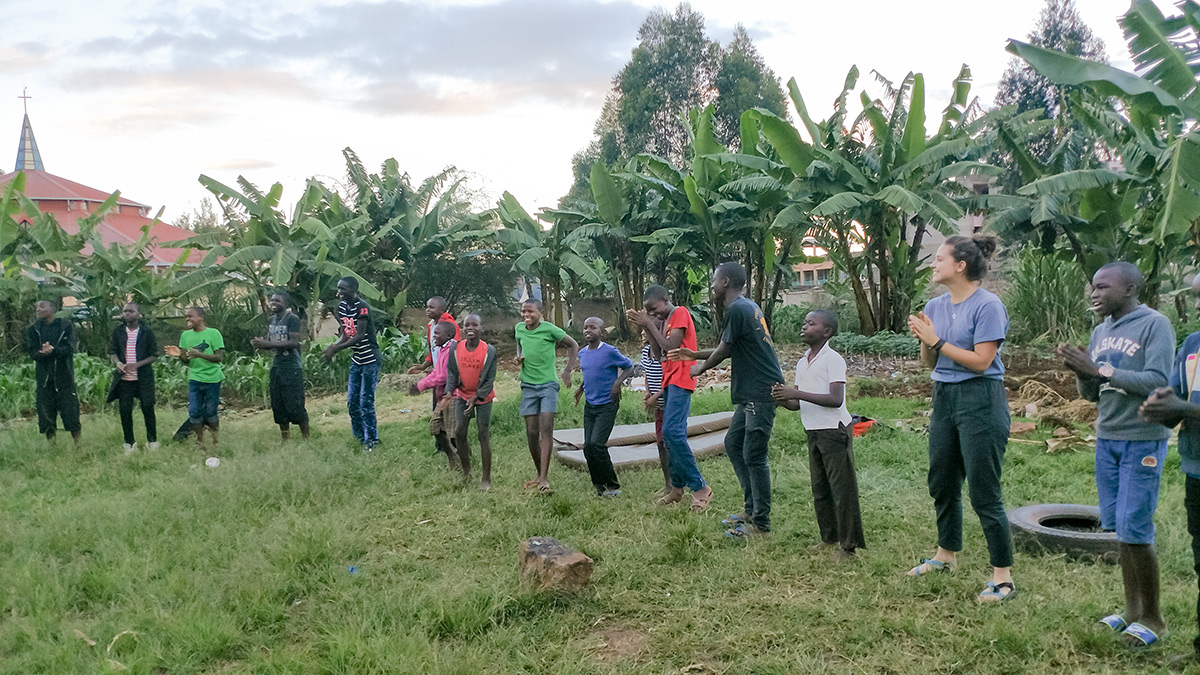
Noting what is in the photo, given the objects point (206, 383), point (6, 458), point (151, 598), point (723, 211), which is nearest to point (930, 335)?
point (151, 598)

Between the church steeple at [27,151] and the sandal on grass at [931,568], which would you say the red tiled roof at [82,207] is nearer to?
the church steeple at [27,151]

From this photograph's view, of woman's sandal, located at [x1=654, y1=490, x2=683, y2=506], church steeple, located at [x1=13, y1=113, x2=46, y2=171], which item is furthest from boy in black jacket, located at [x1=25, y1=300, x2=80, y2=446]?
church steeple, located at [x1=13, y1=113, x2=46, y2=171]

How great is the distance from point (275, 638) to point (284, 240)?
12.3 meters

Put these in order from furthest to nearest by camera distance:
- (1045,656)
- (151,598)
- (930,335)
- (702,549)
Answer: (702,549) → (151,598) → (930,335) → (1045,656)

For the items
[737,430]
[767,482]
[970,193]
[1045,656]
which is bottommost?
[1045,656]

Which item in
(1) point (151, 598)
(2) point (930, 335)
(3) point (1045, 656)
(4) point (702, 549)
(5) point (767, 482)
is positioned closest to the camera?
(3) point (1045, 656)

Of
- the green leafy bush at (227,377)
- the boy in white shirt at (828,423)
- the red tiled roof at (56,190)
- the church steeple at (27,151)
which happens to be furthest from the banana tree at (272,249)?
the church steeple at (27,151)

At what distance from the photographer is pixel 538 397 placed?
21.6ft

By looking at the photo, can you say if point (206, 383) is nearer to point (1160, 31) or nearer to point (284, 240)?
point (284, 240)

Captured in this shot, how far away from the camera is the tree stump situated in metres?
4.29

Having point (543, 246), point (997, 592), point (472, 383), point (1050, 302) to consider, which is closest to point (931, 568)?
point (997, 592)

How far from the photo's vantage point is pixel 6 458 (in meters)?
8.18

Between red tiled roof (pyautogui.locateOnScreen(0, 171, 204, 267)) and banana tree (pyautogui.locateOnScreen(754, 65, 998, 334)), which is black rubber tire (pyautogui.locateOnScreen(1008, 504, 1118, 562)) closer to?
banana tree (pyautogui.locateOnScreen(754, 65, 998, 334))

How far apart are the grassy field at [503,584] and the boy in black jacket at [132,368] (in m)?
1.46
